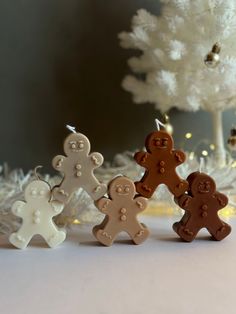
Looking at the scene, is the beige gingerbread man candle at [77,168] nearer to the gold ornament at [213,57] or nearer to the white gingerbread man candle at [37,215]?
the white gingerbread man candle at [37,215]

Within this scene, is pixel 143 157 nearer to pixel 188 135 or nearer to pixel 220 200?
pixel 220 200

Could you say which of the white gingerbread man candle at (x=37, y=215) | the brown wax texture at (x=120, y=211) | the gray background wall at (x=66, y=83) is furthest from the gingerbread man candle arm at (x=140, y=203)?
the gray background wall at (x=66, y=83)

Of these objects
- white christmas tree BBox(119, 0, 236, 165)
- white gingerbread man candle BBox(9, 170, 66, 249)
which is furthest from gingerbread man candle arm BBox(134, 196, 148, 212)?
white christmas tree BBox(119, 0, 236, 165)

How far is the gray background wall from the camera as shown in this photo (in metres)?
0.98

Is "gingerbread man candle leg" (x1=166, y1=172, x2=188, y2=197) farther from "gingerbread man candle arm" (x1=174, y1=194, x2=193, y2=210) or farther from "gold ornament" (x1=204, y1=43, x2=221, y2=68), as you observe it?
"gold ornament" (x1=204, y1=43, x2=221, y2=68)

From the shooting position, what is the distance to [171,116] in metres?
1.02

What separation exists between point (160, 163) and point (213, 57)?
234 mm

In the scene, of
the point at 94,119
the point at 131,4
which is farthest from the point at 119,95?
the point at 131,4

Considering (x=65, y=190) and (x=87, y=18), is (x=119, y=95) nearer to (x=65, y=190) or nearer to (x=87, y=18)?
(x=87, y=18)

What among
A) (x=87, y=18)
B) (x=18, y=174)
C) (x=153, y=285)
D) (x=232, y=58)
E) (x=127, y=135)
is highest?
(x=87, y=18)

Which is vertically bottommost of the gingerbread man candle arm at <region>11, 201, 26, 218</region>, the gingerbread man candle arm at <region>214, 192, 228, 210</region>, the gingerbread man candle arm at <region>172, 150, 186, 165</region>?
the gingerbread man candle arm at <region>11, 201, 26, 218</region>

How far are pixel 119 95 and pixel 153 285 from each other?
556mm

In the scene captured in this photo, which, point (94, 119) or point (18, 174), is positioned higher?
point (94, 119)

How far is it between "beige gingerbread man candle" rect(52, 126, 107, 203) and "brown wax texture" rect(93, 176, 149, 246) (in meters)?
0.02
